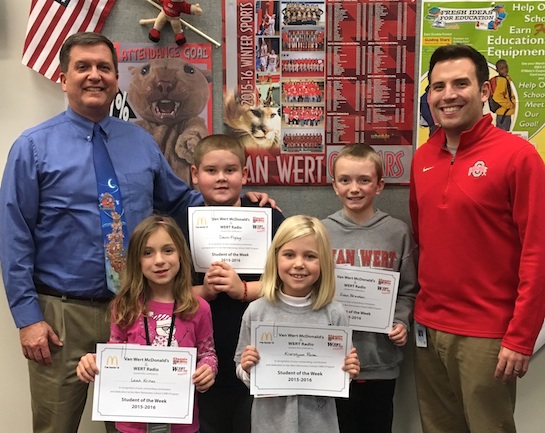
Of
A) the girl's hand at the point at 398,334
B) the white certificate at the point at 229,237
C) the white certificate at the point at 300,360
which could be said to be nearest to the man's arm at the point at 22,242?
the white certificate at the point at 229,237

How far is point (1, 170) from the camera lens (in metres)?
2.66

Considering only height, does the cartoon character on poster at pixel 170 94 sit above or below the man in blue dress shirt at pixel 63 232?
above

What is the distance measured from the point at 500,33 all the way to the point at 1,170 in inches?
95.5

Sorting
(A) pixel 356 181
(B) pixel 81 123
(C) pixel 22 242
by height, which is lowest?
(C) pixel 22 242

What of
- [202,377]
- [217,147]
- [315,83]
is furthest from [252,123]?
[202,377]

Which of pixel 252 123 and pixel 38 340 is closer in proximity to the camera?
pixel 38 340

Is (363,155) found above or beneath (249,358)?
above

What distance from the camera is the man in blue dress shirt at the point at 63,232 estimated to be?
6.68 feet

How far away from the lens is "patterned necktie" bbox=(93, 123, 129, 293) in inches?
82.4

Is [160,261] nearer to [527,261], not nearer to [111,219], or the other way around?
[111,219]

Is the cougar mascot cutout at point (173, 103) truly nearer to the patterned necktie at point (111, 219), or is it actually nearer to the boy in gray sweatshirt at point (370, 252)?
the patterned necktie at point (111, 219)

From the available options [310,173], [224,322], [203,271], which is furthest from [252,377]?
[310,173]

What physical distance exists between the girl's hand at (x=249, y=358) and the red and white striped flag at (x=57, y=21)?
64.8 inches

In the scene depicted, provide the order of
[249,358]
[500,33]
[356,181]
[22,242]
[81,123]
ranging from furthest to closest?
[500,33] < [356,181] < [81,123] < [22,242] < [249,358]
